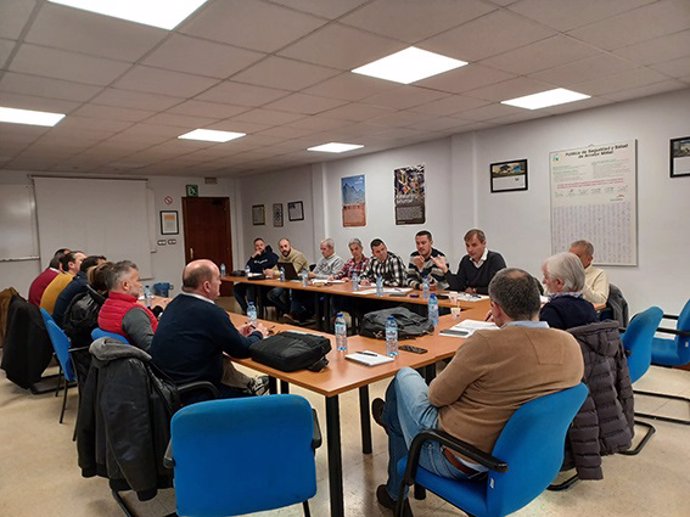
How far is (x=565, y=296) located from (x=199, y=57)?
262 cm

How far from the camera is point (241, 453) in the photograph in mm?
1546

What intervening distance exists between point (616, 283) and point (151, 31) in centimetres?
482

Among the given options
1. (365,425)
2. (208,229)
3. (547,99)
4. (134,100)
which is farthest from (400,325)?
(208,229)

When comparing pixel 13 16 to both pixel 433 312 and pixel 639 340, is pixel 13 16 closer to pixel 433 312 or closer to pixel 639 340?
pixel 433 312

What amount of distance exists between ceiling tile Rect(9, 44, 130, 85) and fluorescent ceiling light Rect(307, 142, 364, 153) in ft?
11.7

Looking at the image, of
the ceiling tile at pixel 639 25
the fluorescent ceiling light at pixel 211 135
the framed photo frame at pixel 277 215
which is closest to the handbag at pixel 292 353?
the ceiling tile at pixel 639 25

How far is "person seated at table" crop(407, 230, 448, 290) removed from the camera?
5039 millimetres

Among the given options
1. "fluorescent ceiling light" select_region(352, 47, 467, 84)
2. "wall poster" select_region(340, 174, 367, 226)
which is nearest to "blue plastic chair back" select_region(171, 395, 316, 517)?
"fluorescent ceiling light" select_region(352, 47, 467, 84)

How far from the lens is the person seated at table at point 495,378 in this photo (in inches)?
61.0

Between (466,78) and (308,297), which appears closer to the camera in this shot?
(466,78)

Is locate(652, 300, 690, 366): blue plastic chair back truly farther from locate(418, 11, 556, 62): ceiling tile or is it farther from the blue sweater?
the blue sweater

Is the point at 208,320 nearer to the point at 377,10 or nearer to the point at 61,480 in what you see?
the point at 61,480

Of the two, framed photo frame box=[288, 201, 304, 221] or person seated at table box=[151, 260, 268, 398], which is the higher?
framed photo frame box=[288, 201, 304, 221]

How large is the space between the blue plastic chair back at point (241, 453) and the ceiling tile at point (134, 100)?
3.06 meters
